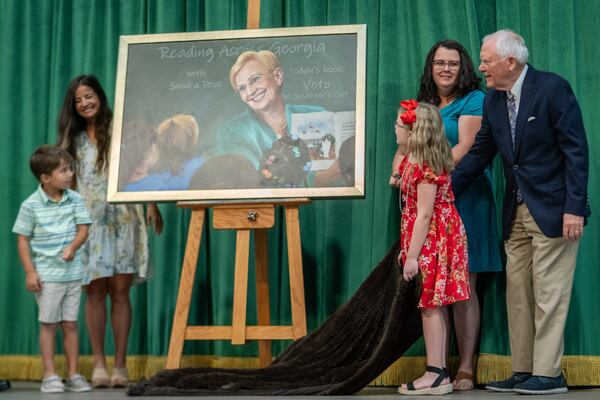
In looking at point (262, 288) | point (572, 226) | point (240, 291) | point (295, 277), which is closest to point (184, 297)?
point (240, 291)

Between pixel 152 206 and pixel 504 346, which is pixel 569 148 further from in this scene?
pixel 152 206

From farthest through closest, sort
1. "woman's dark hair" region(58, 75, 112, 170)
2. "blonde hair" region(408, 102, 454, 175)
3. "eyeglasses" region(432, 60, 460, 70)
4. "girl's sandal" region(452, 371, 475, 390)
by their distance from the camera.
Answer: "woman's dark hair" region(58, 75, 112, 170), "eyeglasses" region(432, 60, 460, 70), "girl's sandal" region(452, 371, 475, 390), "blonde hair" region(408, 102, 454, 175)

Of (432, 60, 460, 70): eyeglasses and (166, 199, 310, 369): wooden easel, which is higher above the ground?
(432, 60, 460, 70): eyeglasses

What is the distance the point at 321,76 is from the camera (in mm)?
4207

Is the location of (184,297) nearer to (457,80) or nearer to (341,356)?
(341,356)

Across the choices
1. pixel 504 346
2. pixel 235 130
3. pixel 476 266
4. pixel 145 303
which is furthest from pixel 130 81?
pixel 504 346

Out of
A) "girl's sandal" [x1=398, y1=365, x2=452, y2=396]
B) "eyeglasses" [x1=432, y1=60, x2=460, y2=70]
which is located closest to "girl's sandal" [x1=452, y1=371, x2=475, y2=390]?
"girl's sandal" [x1=398, y1=365, x2=452, y2=396]

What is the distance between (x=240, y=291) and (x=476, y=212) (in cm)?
110

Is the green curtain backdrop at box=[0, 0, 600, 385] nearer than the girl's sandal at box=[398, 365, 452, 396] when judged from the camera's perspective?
No

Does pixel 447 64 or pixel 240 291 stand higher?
pixel 447 64

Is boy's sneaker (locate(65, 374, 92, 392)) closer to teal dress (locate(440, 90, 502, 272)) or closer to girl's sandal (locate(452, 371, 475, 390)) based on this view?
girl's sandal (locate(452, 371, 475, 390))

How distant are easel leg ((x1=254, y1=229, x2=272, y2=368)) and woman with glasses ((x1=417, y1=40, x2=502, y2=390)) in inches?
34.6

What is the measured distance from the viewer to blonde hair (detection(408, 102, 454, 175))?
364cm

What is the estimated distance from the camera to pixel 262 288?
14.3ft
